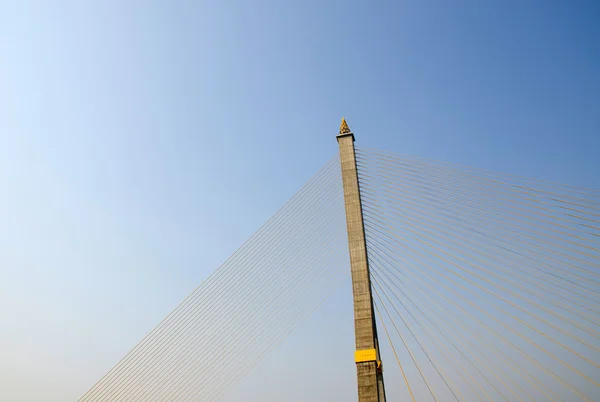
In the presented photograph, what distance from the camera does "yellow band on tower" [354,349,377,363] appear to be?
18688 mm

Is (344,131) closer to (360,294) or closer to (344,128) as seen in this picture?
(344,128)

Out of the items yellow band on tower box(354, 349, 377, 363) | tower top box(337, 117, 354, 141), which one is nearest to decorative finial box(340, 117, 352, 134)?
tower top box(337, 117, 354, 141)

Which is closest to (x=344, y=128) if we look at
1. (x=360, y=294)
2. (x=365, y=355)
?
(x=360, y=294)

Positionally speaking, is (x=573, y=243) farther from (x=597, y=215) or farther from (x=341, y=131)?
(x=341, y=131)

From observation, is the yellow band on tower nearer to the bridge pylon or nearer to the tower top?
the bridge pylon

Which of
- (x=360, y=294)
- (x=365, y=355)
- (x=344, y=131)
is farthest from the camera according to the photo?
(x=344, y=131)

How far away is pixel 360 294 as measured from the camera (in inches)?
786

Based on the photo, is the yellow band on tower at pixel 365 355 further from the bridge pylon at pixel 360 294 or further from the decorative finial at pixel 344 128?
the decorative finial at pixel 344 128

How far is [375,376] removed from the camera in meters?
18.4

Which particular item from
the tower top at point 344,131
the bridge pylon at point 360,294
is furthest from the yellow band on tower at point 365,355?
the tower top at point 344,131

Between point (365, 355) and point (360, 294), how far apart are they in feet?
8.94

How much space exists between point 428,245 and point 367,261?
2.99 metres

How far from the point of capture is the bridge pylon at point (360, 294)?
18.5 m

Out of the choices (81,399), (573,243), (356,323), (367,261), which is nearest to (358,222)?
(367,261)
